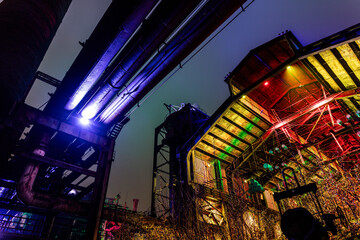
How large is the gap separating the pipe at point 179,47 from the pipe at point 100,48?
1.54 metres

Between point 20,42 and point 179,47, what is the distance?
19.2 feet

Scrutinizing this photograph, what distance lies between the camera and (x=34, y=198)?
9.66 metres

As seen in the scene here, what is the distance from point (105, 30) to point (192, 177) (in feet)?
41.3

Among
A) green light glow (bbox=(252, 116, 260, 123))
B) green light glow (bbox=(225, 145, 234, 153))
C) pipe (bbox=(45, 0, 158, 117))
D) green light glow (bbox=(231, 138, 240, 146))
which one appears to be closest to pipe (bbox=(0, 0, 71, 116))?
pipe (bbox=(45, 0, 158, 117))

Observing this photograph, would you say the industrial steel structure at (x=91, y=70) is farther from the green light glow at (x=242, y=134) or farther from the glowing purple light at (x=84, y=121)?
the green light glow at (x=242, y=134)

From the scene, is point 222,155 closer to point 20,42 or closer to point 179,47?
point 179,47

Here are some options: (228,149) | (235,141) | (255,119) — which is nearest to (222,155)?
(228,149)

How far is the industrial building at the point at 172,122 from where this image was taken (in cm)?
784

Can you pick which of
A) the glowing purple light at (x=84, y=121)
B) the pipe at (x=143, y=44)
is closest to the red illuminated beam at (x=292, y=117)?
the pipe at (x=143, y=44)

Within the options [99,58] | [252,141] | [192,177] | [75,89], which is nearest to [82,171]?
[75,89]

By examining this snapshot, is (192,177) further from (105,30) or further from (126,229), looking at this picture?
(105,30)

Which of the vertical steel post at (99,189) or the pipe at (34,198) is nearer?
the pipe at (34,198)

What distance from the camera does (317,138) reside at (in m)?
22.0

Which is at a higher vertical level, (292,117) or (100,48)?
(292,117)
